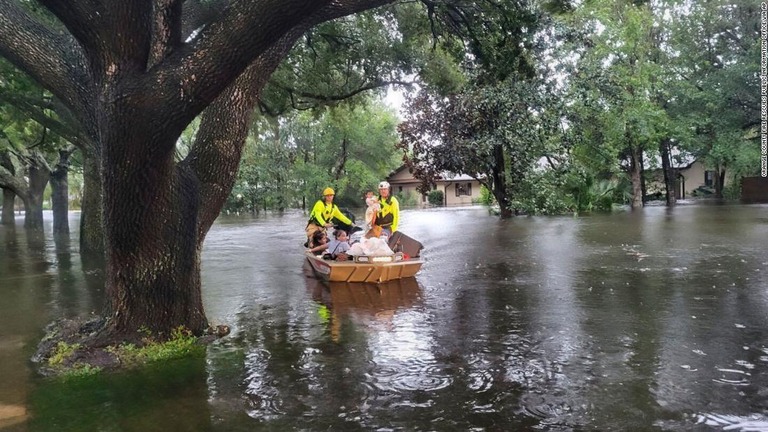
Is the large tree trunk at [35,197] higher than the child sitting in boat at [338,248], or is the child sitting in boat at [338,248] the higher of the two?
the large tree trunk at [35,197]

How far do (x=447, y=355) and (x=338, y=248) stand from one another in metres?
5.66

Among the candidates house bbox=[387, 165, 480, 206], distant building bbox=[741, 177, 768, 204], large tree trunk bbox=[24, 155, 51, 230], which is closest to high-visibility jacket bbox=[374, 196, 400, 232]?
large tree trunk bbox=[24, 155, 51, 230]

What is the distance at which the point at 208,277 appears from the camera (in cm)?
1261

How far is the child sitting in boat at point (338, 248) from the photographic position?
37.5 ft

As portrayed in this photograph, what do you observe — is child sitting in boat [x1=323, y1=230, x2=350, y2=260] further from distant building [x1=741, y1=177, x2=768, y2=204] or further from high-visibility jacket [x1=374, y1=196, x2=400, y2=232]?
distant building [x1=741, y1=177, x2=768, y2=204]

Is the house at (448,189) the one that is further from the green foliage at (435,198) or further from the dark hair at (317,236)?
the dark hair at (317,236)

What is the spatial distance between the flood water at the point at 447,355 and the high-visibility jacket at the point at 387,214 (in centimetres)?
124

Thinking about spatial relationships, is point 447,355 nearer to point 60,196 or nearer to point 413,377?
point 413,377

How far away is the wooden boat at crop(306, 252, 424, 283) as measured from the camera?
10.7 m

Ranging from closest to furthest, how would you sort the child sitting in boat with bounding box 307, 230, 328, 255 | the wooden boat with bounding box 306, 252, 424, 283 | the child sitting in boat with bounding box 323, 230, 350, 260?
the wooden boat with bounding box 306, 252, 424, 283, the child sitting in boat with bounding box 323, 230, 350, 260, the child sitting in boat with bounding box 307, 230, 328, 255

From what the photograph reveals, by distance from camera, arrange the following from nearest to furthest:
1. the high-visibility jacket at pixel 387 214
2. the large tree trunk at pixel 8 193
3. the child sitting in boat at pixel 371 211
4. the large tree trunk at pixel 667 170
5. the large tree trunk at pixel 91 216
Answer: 1. the child sitting in boat at pixel 371 211
2. the high-visibility jacket at pixel 387 214
3. the large tree trunk at pixel 91 216
4. the large tree trunk at pixel 8 193
5. the large tree trunk at pixel 667 170

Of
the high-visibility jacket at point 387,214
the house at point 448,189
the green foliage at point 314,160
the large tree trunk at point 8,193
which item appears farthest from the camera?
the house at point 448,189

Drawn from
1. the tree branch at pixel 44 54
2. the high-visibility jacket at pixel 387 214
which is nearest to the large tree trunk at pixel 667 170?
the high-visibility jacket at pixel 387 214

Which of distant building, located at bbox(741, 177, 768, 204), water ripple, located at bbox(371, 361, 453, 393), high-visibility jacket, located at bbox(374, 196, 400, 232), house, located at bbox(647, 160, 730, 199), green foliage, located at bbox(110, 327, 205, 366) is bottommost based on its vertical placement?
water ripple, located at bbox(371, 361, 453, 393)
